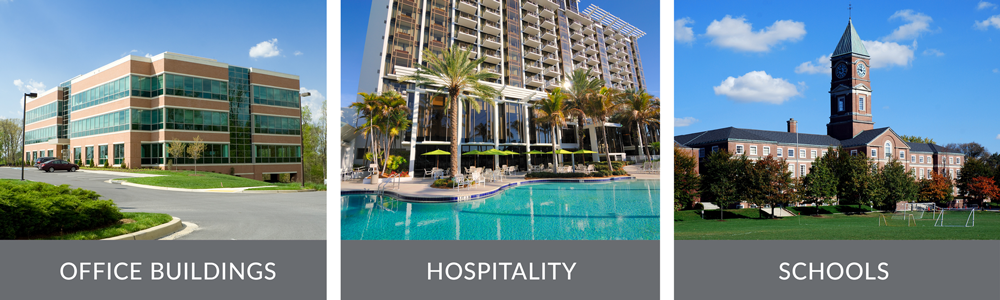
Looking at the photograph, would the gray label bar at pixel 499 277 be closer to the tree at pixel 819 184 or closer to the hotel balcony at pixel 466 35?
the tree at pixel 819 184

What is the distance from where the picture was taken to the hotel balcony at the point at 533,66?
35.2 metres

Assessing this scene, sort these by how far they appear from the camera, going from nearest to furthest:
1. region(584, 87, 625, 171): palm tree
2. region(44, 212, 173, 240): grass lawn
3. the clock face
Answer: region(44, 212, 173, 240): grass lawn < region(584, 87, 625, 171): palm tree < the clock face

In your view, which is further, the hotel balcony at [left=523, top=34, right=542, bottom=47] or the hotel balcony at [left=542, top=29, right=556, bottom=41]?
the hotel balcony at [left=542, top=29, right=556, bottom=41]

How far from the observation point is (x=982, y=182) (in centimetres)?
2614

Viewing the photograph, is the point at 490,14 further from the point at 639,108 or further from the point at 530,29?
the point at 639,108

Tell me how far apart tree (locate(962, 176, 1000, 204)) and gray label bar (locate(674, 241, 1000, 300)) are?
1163 inches

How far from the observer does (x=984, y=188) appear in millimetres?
25875

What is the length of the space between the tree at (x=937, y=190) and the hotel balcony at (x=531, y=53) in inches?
1153

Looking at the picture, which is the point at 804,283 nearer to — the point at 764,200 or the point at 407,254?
the point at 407,254

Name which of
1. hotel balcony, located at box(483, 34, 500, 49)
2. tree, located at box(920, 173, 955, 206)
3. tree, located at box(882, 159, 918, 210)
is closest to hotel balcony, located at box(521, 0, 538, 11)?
hotel balcony, located at box(483, 34, 500, 49)

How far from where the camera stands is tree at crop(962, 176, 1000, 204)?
25.9 metres

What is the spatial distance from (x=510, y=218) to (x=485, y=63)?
23.9 metres

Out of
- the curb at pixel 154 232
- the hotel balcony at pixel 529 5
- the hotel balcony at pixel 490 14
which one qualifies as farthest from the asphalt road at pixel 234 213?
the hotel balcony at pixel 529 5

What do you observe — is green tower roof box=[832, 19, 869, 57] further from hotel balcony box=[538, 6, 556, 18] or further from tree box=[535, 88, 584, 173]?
tree box=[535, 88, 584, 173]
